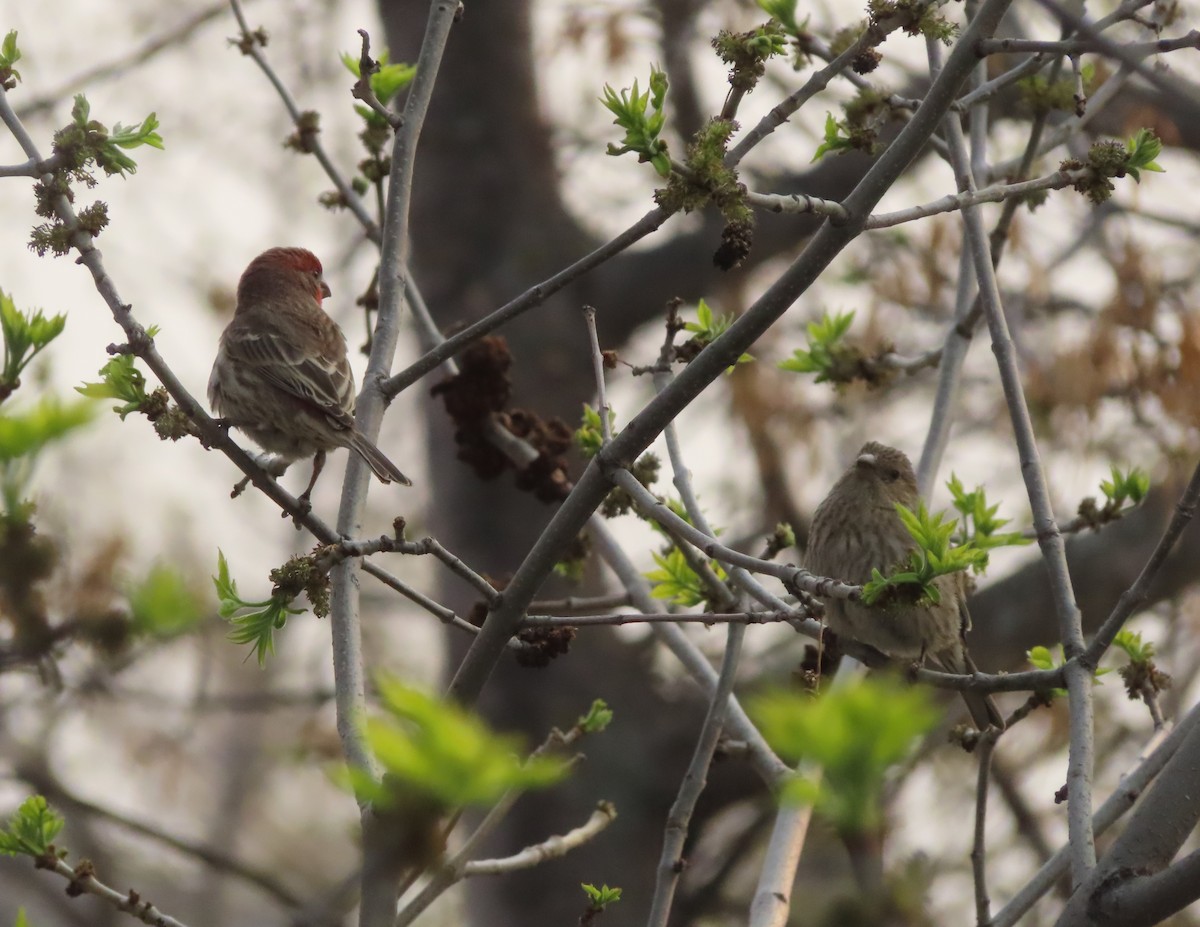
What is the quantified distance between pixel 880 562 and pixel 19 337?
3196 millimetres

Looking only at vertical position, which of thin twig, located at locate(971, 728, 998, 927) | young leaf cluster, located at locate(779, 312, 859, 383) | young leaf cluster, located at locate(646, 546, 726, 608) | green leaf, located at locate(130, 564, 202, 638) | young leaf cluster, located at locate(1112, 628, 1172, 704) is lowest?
green leaf, located at locate(130, 564, 202, 638)

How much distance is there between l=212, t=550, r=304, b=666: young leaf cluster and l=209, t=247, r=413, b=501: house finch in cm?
113

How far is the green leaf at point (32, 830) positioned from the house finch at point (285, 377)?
5.21ft

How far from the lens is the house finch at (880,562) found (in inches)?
204

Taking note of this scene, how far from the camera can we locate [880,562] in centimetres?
533

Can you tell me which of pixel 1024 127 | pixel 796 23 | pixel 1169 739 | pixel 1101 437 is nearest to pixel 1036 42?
pixel 796 23

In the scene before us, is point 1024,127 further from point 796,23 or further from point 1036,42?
point 1036,42

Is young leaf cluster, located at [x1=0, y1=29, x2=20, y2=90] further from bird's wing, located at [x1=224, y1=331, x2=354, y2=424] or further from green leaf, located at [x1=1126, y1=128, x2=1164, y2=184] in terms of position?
green leaf, located at [x1=1126, y1=128, x2=1164, y2=184]

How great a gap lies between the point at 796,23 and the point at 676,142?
675cm

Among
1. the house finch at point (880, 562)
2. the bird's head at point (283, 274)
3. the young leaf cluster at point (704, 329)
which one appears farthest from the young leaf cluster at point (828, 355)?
the bird's head at point (283, 274)

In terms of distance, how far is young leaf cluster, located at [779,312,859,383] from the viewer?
5.12 m

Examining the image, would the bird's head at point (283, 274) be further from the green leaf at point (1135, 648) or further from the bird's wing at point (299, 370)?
the green leaf at point (1135, 648)

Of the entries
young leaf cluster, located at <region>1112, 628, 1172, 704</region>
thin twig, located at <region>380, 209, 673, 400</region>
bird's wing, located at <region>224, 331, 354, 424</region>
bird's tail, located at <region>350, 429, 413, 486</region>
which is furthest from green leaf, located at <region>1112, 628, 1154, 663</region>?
bird's wing, located at <region>224, 331, 354, 424</region>

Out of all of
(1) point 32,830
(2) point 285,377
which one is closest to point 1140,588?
(1) point 32,830
